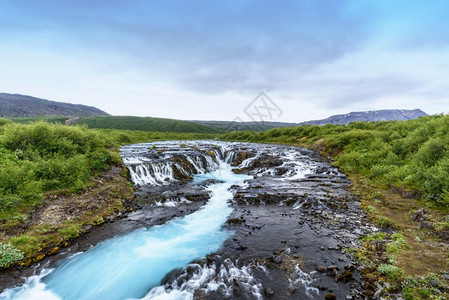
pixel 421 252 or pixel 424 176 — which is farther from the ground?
pixel 424 176

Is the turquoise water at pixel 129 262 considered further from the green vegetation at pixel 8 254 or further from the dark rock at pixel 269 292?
the dark rock at pixel 269 292

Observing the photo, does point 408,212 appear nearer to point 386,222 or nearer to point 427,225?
point 427,225

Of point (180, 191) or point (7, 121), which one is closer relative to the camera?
point (180, 191)

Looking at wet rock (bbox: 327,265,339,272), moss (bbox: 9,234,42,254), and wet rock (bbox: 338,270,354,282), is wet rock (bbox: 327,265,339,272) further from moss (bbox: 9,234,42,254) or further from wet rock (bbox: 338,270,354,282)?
moss (bbox: 9,234,42,254)

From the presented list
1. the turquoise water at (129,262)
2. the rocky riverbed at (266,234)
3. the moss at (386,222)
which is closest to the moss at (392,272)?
the rocky riverbed at (266,234)

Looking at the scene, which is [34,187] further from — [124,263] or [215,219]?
[215,219]

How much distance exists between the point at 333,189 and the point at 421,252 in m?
9.40

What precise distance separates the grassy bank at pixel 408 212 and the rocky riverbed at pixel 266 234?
0.95 m

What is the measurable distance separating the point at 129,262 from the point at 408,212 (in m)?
15.4

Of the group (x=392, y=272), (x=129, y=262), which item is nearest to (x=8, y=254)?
(x=129, y=262)

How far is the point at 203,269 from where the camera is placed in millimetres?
8242

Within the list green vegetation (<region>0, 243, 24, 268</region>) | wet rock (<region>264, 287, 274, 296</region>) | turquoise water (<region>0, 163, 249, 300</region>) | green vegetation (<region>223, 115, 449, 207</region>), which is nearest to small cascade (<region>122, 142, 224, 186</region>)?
turquoise water (<region>0, 163, 249, 300</region>)

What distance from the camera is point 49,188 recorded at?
43.5 ft

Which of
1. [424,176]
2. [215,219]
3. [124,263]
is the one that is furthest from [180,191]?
[424,176]
